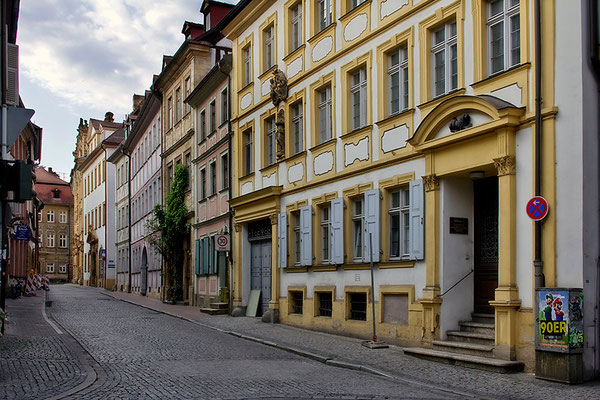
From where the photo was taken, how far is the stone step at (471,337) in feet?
44.1

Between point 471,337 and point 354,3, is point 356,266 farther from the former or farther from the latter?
point 354,3

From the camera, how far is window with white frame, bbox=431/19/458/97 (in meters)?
14.9

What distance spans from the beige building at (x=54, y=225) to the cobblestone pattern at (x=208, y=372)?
86.1 metres

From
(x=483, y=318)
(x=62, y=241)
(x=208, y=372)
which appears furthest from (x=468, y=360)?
(x=62, y=241)

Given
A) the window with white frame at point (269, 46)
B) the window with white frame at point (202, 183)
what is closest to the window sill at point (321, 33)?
the window with white frame at point (269, 46)

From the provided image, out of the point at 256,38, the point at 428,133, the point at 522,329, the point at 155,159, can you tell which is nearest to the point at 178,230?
the point at 155,159

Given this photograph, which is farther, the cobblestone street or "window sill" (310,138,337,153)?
"window sill" (310,138,337,153)

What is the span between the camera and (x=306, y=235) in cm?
2050

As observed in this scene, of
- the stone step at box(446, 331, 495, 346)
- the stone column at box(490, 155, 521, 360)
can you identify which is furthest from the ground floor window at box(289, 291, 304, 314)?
the stone column at box(490, 155, 521, 360)

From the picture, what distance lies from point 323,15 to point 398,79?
4.51 meters

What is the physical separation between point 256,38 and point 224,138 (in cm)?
470

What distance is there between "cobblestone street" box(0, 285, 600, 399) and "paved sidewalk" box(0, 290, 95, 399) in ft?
0.05

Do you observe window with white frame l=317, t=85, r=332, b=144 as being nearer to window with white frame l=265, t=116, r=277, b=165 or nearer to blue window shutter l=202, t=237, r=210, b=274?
window with white frame l=265, t=116, r=277, b=165

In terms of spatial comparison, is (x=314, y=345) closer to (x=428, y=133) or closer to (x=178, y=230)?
(x=428, y=133)
